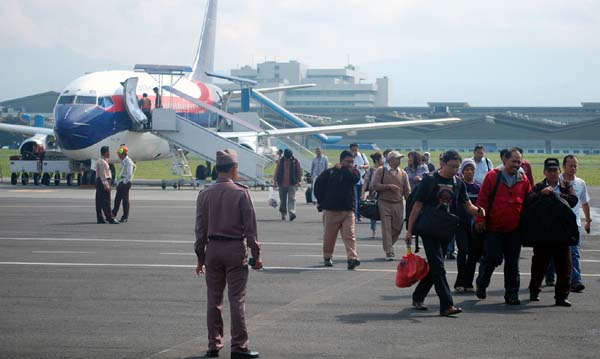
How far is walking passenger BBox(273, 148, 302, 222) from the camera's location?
2444 cm

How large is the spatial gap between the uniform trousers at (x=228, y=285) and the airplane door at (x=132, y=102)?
31.2m

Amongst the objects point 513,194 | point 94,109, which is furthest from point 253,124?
point 513,194

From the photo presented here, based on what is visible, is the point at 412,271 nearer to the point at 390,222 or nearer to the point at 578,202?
the point at 578,202

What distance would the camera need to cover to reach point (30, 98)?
14200 cm

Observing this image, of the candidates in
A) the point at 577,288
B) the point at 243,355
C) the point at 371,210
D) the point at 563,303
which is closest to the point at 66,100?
the point at 371,210

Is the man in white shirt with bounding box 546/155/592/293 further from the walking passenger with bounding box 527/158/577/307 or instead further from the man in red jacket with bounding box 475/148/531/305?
the man in red jacket with bounding box 475/148/531/305

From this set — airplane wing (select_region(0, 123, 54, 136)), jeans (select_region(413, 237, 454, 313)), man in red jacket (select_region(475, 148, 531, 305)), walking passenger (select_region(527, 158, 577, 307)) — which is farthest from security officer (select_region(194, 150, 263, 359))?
airplane wing (select_region(0, 123, 54, 136))

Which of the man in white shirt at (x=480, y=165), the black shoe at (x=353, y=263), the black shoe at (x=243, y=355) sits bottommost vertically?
the black shoe at (x=243, y=355)

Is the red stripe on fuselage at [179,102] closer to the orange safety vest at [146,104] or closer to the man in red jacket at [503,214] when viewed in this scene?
the orange safety vest at [146,104]

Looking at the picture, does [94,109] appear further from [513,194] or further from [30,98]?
[30,98]

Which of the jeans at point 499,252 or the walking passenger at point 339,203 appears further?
the walking passenger at point 339,203

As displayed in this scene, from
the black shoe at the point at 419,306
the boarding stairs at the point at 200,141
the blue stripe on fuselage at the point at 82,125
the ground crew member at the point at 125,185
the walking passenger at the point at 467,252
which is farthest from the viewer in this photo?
the boarding stairs at the point at 200,141

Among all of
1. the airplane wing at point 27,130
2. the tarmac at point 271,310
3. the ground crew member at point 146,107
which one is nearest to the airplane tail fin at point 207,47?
the airplane wing at point 27,130

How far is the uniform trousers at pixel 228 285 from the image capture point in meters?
8.88
